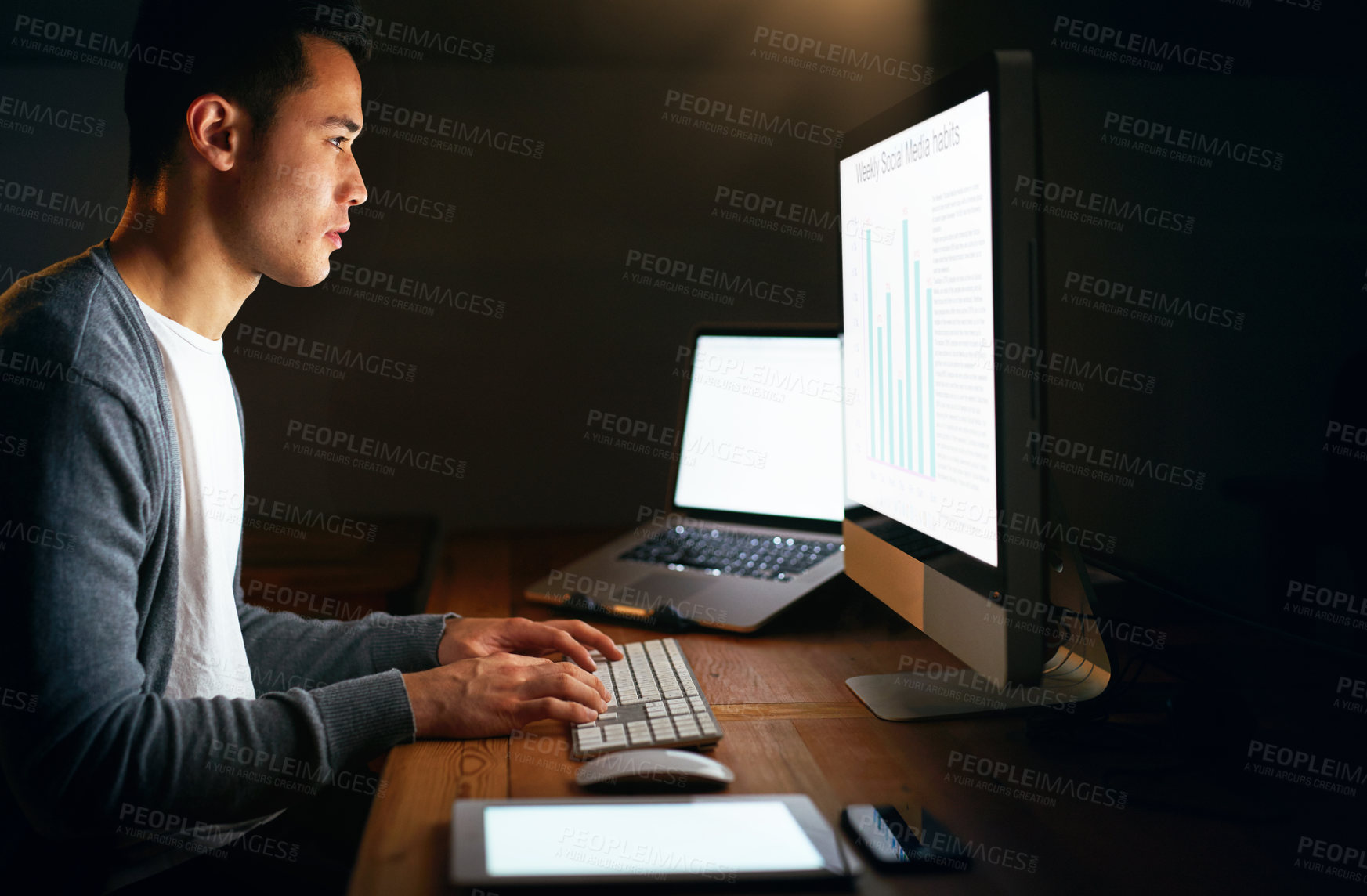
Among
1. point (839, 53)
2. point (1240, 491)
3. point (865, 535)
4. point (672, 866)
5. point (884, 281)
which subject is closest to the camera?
point (672, 866)

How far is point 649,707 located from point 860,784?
0.71 ft

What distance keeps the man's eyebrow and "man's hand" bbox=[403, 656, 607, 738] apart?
643 millimetres

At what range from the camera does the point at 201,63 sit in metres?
0.97

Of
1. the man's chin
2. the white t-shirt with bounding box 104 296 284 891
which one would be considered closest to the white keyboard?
the white t-shirt with bounding box 104 296 284 891

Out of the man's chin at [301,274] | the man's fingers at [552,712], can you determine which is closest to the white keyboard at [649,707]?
the man's fingers at [552,712]

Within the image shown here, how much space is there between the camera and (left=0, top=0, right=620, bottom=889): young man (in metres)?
0.72

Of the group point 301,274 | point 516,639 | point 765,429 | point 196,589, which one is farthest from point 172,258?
point 765,429

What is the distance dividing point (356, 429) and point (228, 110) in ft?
3.38

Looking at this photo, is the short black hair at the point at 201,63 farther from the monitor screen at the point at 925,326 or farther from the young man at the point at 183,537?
the monitor screen at the point at 925,326

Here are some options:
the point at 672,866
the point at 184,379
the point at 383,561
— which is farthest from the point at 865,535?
the point at 383,561

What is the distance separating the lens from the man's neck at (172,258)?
0.95 meters

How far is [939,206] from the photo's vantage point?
81cm

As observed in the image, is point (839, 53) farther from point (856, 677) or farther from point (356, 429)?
point (856, 677)

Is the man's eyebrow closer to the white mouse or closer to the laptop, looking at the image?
the laptop
